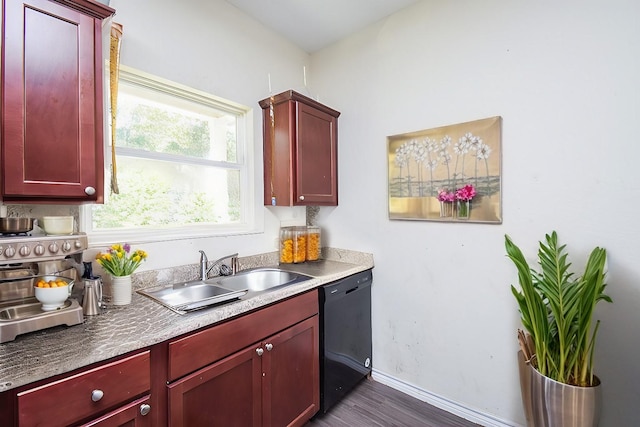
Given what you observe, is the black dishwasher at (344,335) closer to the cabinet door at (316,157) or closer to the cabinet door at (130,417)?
the cabinet door at (316,157)

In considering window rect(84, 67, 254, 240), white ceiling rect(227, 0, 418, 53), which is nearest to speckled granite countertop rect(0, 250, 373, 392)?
window rect(84, 67, 254, 240)

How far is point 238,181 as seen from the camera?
90.0 inches

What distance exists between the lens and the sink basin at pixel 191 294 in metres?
1.40

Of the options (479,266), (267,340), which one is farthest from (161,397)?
(479,266)

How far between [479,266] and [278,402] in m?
1.44

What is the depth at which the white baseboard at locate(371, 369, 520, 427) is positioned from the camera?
1.81 meters

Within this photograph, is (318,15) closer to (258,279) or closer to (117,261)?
(258,279)

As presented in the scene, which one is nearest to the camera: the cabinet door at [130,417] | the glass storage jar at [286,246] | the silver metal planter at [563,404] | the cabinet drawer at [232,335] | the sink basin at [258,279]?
the cabinet door at [130,417]

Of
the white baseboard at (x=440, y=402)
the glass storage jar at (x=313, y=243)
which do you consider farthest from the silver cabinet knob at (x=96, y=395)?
the white baseboard at (x=440, y=402)

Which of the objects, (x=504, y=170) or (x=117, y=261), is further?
(x=504, y=170)

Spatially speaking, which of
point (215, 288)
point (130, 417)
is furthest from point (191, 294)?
point (130, 417)

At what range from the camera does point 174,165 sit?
1927 millimetres

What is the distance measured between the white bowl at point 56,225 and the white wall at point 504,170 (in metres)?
1.81

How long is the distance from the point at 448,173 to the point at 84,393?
2.06 metres
